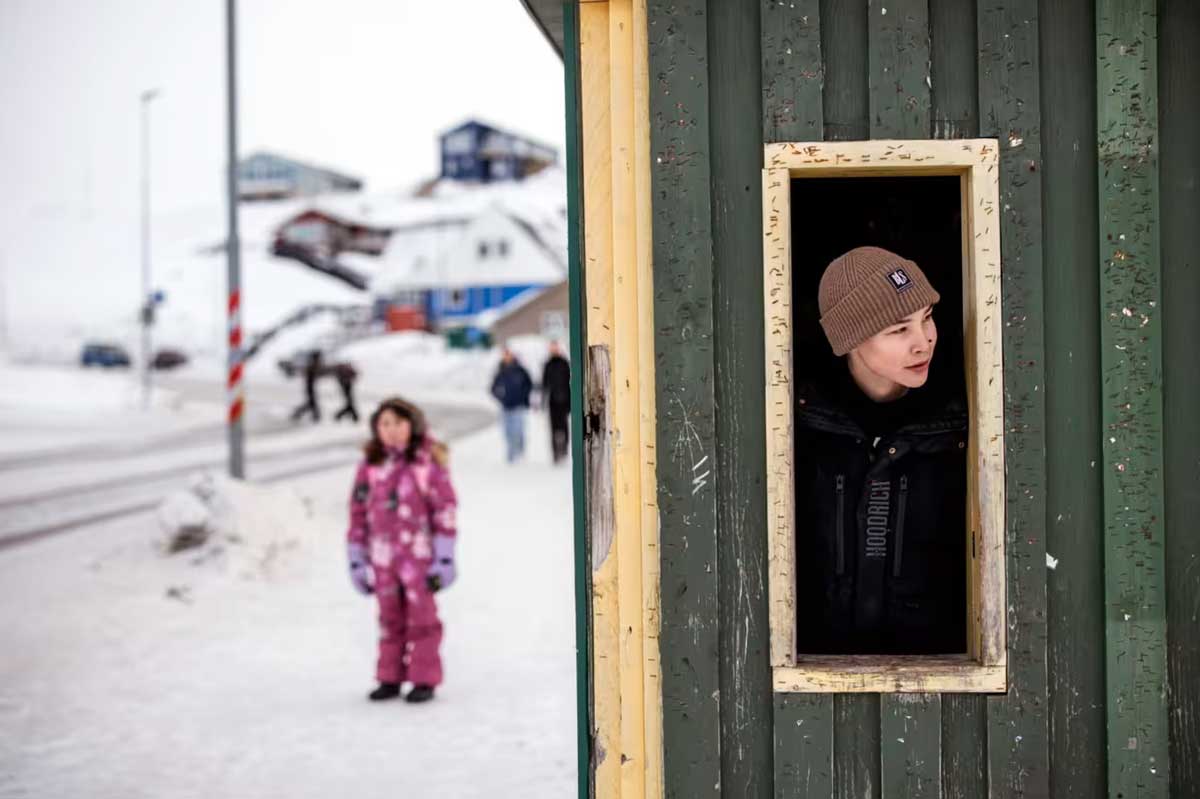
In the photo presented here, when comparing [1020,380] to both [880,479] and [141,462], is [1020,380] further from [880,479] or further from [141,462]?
[141,462]

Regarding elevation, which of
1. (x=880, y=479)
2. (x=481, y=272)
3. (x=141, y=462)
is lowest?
(x=141, y=462)

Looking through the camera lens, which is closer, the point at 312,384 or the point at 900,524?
the point at 900,524

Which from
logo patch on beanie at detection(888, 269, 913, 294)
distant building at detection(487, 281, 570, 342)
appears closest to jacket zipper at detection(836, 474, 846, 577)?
logo patch on beanie at detection(888, 269, 913, 294)

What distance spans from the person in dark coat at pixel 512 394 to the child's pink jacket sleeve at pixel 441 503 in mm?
9585

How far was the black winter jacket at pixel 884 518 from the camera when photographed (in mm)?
3115

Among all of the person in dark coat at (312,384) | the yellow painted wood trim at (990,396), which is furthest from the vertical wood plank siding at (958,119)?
the person in dark coat at (312,384)

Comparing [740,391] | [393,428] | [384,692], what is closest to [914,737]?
[740,391]

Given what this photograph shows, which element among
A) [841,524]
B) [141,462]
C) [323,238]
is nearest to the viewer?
[841,524]

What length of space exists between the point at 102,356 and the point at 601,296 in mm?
49587

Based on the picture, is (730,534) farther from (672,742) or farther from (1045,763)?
(1045,763)

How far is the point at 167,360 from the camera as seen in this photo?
51.2m

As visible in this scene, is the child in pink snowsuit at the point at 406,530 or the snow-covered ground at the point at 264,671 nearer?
the snow-covered ground at the point at 264,671

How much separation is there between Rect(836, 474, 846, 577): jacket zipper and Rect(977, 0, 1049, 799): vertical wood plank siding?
18.8 inches

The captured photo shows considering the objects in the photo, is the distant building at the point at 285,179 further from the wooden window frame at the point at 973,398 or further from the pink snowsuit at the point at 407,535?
the wooden window frame at the point at 973,398
